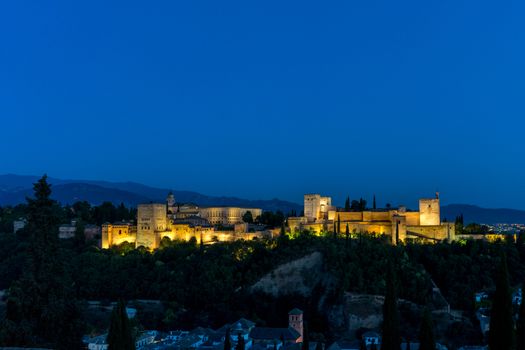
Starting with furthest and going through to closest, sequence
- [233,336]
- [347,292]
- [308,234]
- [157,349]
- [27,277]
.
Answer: [308,234], [347,292], [233,336], [157,349], [27,277]

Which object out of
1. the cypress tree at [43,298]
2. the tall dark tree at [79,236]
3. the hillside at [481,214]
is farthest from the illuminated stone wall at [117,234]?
the hillside at [481,214]

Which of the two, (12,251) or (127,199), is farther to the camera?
(127,199)

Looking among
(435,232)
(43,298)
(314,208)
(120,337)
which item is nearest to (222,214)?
(314,208)

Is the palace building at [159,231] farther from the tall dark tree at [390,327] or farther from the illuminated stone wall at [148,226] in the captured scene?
the tall dark tree at [390,327]

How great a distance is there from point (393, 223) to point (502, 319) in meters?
38.1

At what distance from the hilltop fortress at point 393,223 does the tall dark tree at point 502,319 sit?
36.9 meters

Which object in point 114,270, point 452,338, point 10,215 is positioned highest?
point 10,215

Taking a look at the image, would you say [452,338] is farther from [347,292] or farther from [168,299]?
[168,299]

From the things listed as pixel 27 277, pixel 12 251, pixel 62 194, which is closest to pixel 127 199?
pixel 62 194

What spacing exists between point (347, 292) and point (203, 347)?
1390cm

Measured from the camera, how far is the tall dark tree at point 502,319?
51.3 ft

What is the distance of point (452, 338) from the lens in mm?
41219

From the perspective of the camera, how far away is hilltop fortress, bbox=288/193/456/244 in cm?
5347

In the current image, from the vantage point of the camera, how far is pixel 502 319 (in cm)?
1577
